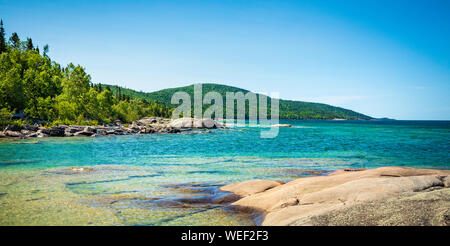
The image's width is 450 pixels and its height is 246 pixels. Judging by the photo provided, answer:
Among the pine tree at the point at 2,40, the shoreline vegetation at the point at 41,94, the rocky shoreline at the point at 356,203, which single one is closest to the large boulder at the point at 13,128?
the shoreline vegetation at the point at 41,94

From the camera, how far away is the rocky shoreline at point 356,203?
7.18 m

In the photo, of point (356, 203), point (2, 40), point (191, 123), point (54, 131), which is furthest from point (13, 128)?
point (356, 203)

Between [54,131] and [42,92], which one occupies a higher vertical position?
[42,92]

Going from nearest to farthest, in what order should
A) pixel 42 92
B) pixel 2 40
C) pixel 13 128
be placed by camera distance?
pixel 13 128
pixel 42 92
pixel 2 40

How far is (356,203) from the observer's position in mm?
8195

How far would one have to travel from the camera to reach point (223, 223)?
30.3 feet

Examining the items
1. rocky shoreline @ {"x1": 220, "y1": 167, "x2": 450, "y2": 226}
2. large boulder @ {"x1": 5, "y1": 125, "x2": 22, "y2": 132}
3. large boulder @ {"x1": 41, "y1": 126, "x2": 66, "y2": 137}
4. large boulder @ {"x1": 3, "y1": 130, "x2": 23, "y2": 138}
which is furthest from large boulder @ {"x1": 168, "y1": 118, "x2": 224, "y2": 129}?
rocky shoreline @ {"x1": 220, "y1": 167, "x2": 450, "y2": 226}

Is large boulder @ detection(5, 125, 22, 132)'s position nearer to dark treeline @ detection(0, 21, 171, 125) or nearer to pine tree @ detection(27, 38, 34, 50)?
dark treeline @ detection(0, 21, 171, 125)

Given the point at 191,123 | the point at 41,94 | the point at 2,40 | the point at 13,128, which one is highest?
the point at 2,40

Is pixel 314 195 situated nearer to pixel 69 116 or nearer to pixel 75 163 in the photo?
pixel 75 163

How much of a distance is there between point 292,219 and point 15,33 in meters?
129

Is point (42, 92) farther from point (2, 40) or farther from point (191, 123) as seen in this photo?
point (191, 123)

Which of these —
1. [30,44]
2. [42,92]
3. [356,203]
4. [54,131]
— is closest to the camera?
[356,203]
